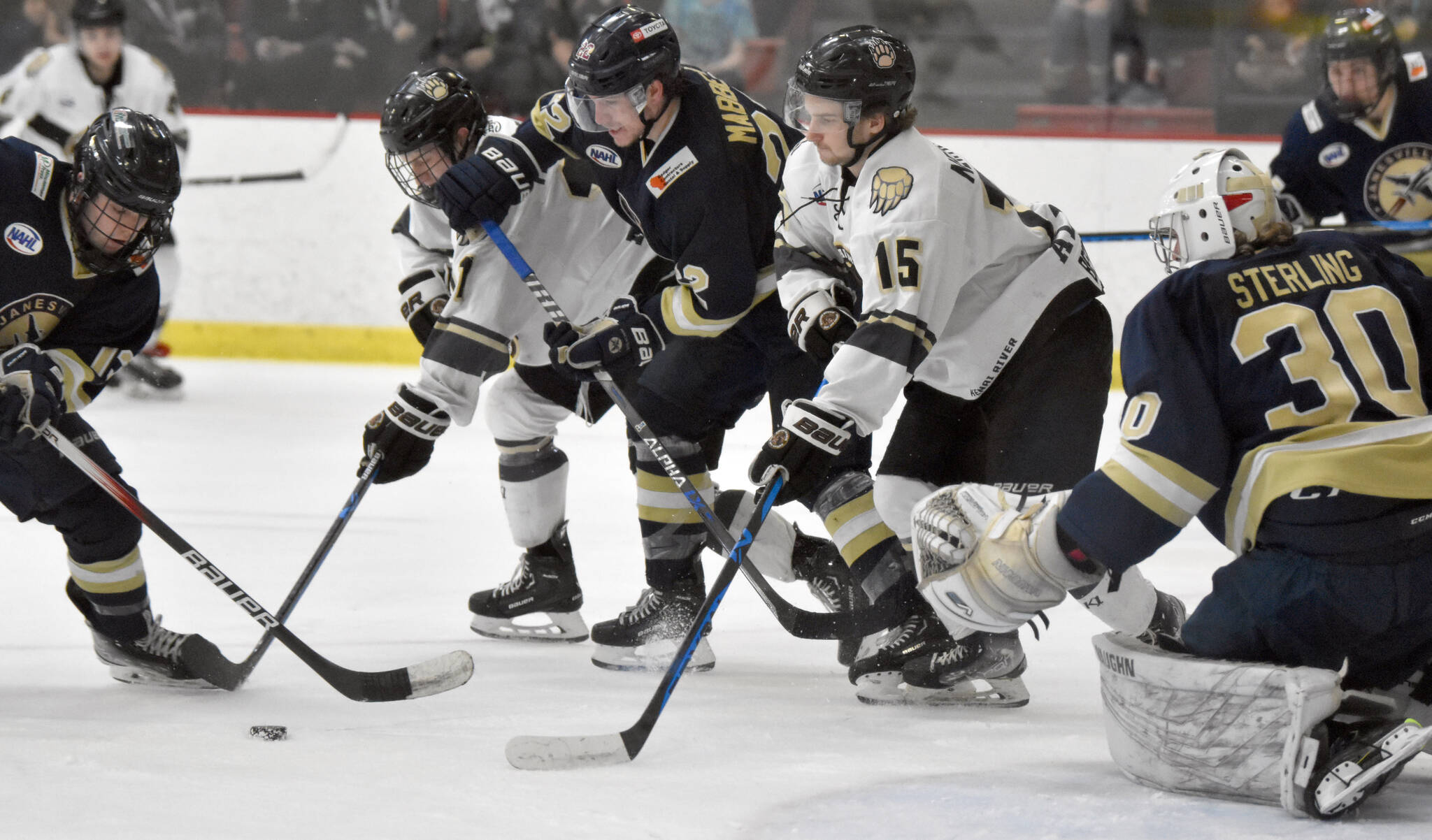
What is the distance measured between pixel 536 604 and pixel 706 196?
903mm

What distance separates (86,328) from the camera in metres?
2.52

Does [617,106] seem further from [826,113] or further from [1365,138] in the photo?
[1365,138]

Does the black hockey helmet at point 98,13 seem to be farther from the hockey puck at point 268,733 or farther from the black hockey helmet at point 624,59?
the hockey puck at point 268,733

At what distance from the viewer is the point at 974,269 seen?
92.6 inches

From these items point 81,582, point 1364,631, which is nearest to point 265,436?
point 81,582

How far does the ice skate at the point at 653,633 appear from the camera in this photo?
2.74 m

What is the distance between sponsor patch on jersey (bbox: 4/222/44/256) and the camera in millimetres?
2385

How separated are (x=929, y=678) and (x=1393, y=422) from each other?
878 mm

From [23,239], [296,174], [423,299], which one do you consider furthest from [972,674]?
[296,174]

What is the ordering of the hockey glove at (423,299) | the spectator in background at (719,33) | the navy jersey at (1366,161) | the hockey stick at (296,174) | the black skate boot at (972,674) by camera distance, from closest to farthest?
1. the black skate boot at (972,674)
2. the hockey glove at (423,299)
3. the navy jersey at (1366,161)
4. the hockey stick at (296,174)
5. the spectator in background at (719,33)

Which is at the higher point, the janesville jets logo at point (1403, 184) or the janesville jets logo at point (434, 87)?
the janesville jets logo at point (434, 87)

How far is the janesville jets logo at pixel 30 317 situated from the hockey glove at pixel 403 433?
528 mm

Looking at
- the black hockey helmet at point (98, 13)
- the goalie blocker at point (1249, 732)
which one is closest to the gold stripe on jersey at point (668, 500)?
the goalie blocker at point (1249, 732)

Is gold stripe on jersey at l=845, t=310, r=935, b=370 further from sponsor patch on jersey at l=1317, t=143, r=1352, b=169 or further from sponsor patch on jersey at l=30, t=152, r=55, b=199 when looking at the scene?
sponsor patch on jersey at l=1317, t=143, r=1352, b=169
